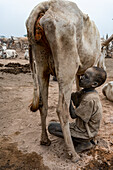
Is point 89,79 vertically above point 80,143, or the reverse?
point 89,79

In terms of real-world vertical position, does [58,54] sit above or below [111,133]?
above

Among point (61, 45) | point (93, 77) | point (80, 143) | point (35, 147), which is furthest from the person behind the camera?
point (35, 147)

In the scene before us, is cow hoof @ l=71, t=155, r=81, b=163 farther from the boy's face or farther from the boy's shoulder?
the boy's face

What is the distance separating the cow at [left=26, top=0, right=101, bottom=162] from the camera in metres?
1.67

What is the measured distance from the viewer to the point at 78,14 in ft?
6.02

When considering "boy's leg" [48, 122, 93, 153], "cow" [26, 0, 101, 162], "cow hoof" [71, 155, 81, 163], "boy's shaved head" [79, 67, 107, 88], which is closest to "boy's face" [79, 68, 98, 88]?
"boy's shaved head" [79, 67, 107, 88]

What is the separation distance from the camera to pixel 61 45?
1.71 meters

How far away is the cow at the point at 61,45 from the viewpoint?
5.47 feet

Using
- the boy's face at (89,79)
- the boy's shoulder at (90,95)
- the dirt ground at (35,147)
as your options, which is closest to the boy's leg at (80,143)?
the dirt ground at (35,147)

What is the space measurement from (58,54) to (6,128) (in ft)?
5.94

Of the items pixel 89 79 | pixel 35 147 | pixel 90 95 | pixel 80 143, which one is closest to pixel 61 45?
pixel 89 79

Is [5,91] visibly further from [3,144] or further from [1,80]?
[3,144]

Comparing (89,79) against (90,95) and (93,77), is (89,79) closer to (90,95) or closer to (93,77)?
(93,77)

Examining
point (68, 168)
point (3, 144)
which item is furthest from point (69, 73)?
point (3, 144)
